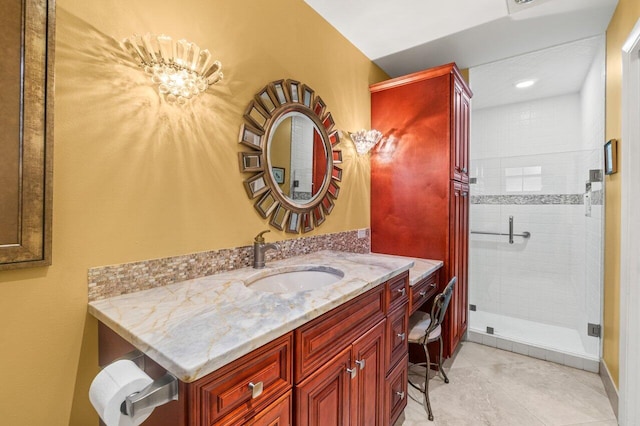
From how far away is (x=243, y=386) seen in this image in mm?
762

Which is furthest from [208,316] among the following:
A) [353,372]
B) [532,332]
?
[532,332]

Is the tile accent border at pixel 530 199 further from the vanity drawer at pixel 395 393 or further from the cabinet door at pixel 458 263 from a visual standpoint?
→ the vanity drawer at pixel 395 393

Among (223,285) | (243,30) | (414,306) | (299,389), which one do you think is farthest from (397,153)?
(299,389)

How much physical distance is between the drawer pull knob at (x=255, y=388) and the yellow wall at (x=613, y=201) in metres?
2.20

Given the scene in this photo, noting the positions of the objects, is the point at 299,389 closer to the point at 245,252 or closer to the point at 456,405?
the point at 245,252

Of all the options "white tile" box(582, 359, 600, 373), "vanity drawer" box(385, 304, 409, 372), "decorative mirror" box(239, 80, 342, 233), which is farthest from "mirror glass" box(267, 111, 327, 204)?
"white tile" box(582, 359, 600, 373)

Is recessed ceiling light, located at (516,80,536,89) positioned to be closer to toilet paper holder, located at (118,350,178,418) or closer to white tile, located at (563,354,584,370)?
white tile, located at (563,354,584,370)

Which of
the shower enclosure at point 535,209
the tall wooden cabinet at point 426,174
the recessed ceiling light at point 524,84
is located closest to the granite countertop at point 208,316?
the tall wooden cabinet at point 426,174

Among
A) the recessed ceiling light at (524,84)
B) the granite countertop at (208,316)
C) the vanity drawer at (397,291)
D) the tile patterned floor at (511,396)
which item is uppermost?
the recessed ceiling light at (524,84)

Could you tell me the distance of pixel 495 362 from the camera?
237cm

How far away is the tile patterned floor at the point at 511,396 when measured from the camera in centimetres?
174

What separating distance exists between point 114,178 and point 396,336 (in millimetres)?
1482

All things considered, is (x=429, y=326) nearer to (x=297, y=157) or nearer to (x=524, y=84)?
(x=297, y=157)

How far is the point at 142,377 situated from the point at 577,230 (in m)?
3.68
